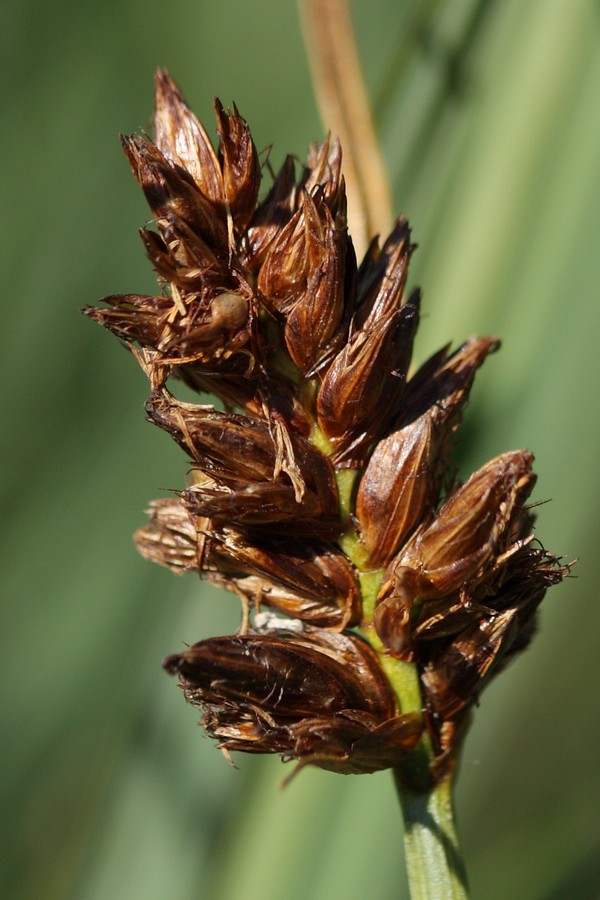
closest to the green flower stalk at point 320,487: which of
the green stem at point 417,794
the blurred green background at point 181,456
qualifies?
the green stem at point 417,794

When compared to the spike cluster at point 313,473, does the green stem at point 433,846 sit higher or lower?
lower

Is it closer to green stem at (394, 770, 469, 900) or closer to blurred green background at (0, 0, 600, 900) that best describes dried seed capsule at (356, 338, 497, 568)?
green stem at (394, 770, 469, 900)

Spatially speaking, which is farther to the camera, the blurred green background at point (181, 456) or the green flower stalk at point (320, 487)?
the blurred green background at point (181, 456)

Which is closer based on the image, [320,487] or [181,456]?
[320,487]

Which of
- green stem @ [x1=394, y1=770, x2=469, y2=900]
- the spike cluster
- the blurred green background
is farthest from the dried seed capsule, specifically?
the blurred green background

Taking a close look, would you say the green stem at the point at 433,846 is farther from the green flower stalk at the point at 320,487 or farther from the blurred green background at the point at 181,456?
the blurred green background at the point at 181,456

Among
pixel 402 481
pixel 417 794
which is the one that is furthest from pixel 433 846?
pixel 402 481

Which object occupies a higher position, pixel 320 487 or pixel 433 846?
pixel 320 487

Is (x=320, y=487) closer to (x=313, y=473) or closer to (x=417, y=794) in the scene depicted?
(x=313, y=473)
